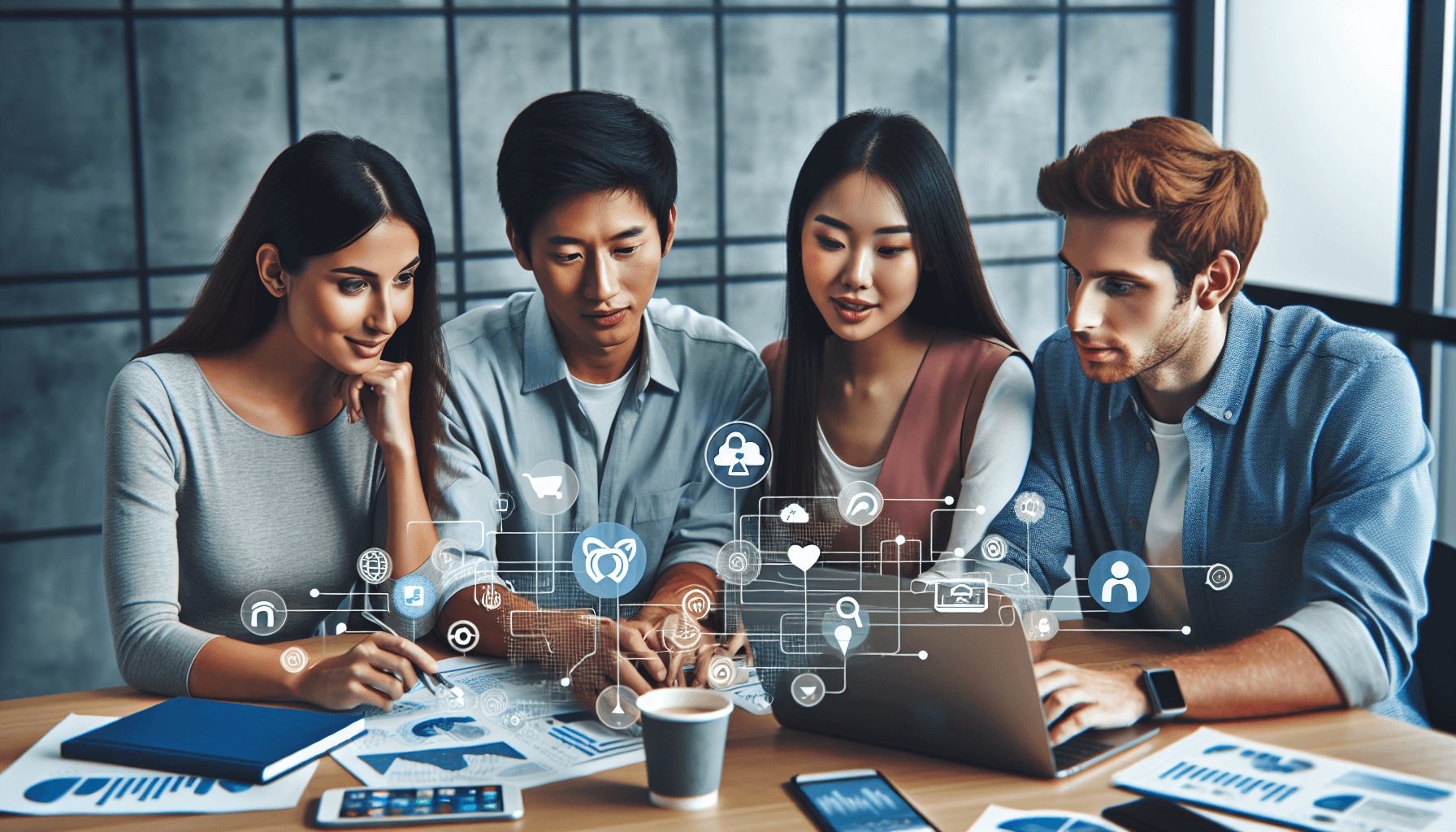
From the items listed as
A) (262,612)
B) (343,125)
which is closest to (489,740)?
A: (262,612)

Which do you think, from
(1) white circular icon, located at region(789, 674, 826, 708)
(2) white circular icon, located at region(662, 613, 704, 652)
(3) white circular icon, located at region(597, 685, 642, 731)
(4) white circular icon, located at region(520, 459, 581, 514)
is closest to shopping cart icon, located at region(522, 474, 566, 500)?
(4) white circular icon, located at region(520, 459, 581, 514)

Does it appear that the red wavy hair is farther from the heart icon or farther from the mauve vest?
the heart icon

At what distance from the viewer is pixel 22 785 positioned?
1065mm

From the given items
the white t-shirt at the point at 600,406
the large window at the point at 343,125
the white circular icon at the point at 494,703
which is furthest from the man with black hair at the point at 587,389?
the large window at the point at 343,125

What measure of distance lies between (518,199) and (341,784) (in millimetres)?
831

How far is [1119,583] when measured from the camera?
5.15 ft

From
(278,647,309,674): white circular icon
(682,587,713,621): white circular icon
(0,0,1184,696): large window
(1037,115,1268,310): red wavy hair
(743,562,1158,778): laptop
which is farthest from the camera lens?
(0,0,1184,696): large window

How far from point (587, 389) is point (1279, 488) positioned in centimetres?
99

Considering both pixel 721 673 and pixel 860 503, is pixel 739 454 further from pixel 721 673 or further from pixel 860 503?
pixel 721 673

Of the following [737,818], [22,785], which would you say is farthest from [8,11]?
[737,818]

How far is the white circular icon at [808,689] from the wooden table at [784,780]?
0.04 meters

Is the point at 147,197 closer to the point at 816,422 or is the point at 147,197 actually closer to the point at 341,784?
the point at 816,422

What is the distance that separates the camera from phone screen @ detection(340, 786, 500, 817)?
3.27 ft

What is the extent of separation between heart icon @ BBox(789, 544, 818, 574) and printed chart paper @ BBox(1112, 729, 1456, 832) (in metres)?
0.43
